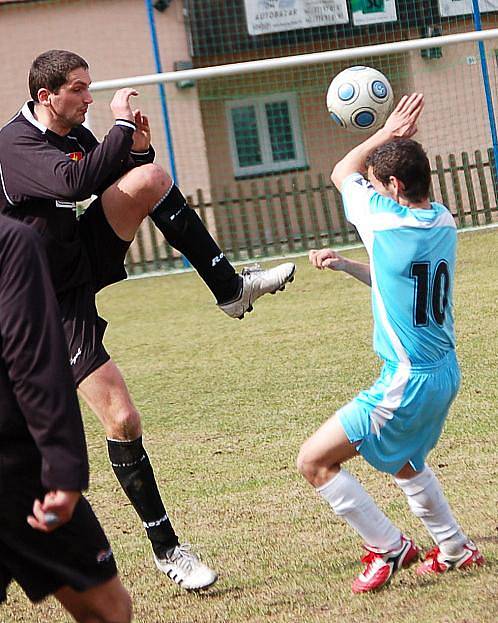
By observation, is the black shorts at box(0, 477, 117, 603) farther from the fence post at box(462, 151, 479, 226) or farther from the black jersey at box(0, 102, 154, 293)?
the fence post at box(462, 151, 479, 226)

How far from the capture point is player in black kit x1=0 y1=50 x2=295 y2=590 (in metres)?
4.48

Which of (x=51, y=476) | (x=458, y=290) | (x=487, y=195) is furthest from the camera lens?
(x=487, y=195)

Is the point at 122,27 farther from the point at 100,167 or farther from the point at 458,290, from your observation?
the point at 100,167

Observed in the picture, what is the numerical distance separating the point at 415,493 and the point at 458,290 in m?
6.91

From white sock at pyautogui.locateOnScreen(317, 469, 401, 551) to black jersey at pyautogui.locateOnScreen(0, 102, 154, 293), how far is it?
133 cm

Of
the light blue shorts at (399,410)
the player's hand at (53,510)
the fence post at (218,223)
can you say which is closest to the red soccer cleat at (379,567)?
the light blue shorts at (399,410)

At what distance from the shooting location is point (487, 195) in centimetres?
1542

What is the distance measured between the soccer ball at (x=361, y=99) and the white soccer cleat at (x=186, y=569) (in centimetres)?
229

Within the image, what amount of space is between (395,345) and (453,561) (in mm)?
882

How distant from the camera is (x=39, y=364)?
271cm

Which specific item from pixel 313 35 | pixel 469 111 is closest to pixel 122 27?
pixel 313 35

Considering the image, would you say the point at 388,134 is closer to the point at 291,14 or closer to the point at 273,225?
the point at 273,225

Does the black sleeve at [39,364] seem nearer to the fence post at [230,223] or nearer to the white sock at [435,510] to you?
the white sock at [435,510]

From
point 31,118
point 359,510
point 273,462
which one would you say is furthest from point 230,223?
point 359,510
